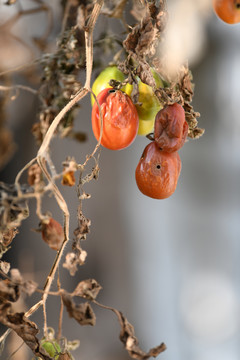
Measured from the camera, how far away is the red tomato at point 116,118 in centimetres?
57

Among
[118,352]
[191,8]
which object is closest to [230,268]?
[118,352]

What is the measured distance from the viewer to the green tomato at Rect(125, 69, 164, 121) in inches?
23.5

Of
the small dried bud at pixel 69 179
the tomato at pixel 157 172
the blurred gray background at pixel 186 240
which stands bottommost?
the small dried bud at pixel 69 179

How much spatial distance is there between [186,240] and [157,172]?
1488 mm

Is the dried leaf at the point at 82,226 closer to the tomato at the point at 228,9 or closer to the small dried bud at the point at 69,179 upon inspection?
the small dried bud at the point at 69,179

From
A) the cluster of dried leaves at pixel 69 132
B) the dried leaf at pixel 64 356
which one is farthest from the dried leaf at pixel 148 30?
the dried leaf at pixel 64 356

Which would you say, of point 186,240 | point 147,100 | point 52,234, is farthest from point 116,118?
point 186,240

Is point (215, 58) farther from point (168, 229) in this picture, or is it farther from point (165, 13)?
point (165, 13)

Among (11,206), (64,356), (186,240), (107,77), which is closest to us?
(11,206)

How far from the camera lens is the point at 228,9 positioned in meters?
0.65

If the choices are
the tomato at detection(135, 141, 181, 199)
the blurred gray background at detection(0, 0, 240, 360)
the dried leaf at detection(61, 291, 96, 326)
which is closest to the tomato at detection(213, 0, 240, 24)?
the tomato at detection(135, 141, 181, 199)

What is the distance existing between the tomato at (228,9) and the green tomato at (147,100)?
0.16 meters

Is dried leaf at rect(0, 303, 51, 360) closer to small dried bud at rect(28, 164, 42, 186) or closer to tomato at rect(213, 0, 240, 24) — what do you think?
small dried bud at rect(28, 164, 42, 186)

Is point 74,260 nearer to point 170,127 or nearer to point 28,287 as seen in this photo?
point 28,287
